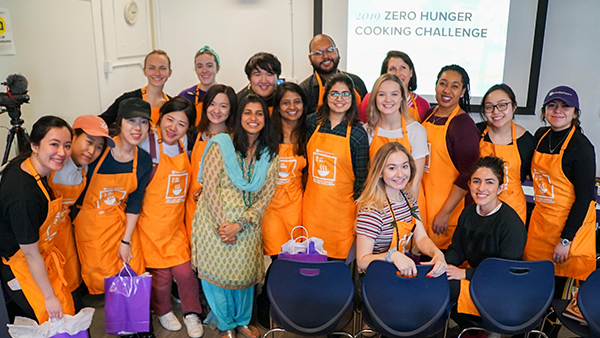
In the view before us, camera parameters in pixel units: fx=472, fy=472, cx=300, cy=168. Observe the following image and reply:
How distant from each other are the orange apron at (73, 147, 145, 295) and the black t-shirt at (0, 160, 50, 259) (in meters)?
0.42

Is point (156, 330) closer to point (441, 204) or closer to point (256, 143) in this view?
point (256, 143)

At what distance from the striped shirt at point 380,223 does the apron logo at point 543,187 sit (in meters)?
0.85

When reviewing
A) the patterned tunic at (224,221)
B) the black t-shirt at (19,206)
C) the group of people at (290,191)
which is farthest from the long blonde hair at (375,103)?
the black t-shirt at (19,206)

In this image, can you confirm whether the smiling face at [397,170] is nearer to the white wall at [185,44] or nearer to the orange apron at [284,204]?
the orange apron at [284,204]

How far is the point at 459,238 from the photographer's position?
2.49 m

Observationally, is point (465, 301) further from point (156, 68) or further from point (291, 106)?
point (156, 68)

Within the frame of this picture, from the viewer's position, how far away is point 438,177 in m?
2.88

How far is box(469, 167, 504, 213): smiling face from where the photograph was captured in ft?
7.80

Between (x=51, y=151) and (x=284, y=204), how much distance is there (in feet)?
4.14

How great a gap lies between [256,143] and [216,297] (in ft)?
3.03

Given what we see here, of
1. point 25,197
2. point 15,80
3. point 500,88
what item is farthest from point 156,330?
point 500,88

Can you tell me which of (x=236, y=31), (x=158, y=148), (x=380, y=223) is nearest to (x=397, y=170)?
(x=380, y=223)

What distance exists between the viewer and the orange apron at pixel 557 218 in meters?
2.60

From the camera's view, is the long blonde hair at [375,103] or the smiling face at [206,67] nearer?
the long blonde hair at [375,103]
